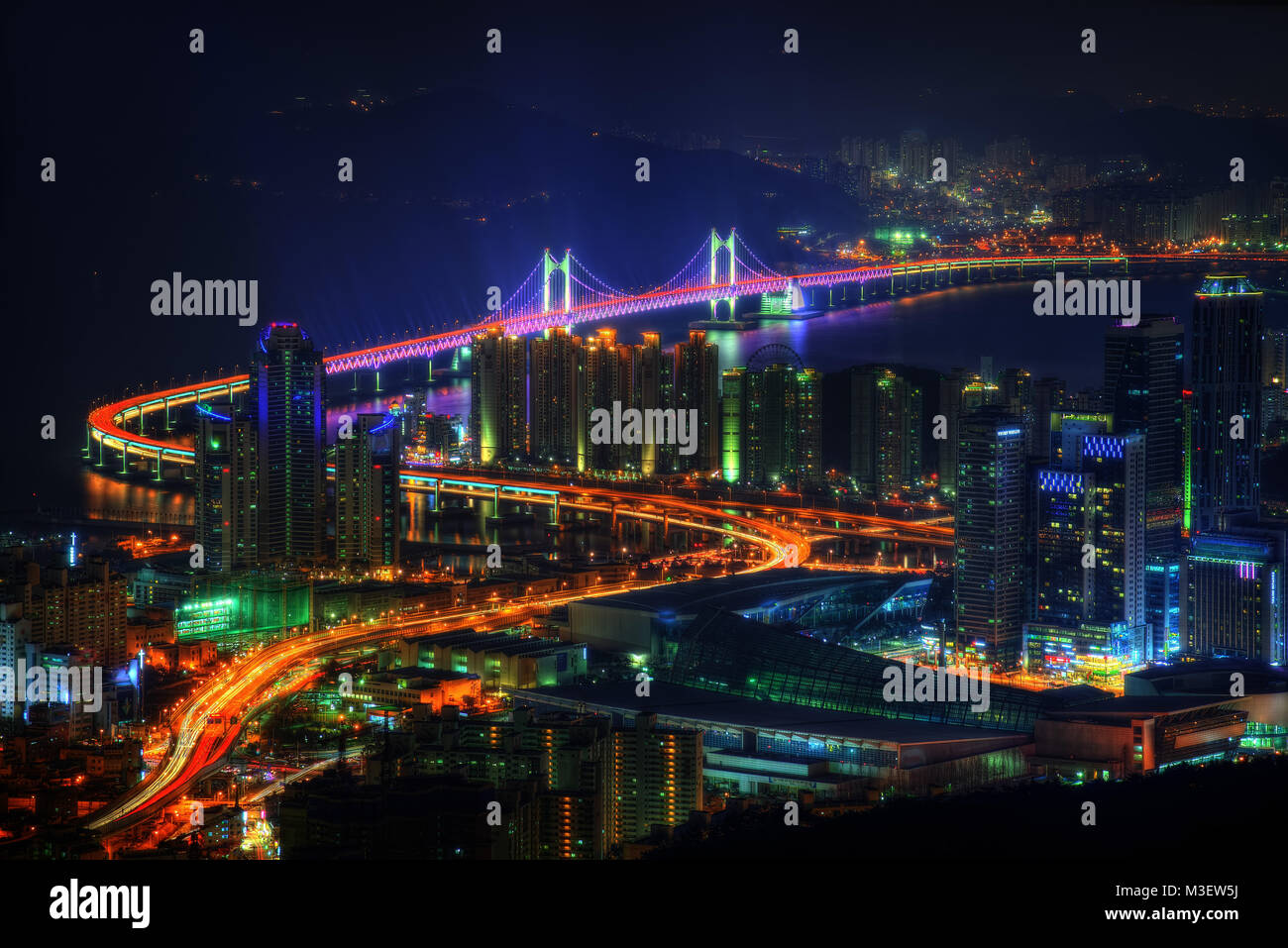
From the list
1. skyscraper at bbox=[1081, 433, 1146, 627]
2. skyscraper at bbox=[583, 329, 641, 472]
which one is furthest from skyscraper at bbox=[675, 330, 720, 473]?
skyscraper at bbox=[1081, 433, 1146, 627]

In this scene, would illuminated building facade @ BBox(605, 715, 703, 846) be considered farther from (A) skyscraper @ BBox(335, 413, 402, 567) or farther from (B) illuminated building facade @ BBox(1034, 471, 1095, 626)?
(A) skyscraper @ BBox(335, 413, 402, 567)

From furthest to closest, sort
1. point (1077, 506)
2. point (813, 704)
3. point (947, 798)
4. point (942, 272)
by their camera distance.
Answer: point (942, 272) < point (1077, 506) < point (813, 704) < point (947, 798)

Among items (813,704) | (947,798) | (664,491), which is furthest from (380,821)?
(664,491)

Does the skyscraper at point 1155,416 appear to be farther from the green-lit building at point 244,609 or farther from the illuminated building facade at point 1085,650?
the green-lit building at point 244,609

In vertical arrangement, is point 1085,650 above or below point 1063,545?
below

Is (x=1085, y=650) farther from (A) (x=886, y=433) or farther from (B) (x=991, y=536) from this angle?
(A) (x=886, y=433)

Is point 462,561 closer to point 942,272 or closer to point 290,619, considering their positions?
point 290,619

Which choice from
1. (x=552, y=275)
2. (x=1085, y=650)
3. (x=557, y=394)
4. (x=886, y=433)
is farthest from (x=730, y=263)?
(x=1085, y=650)
